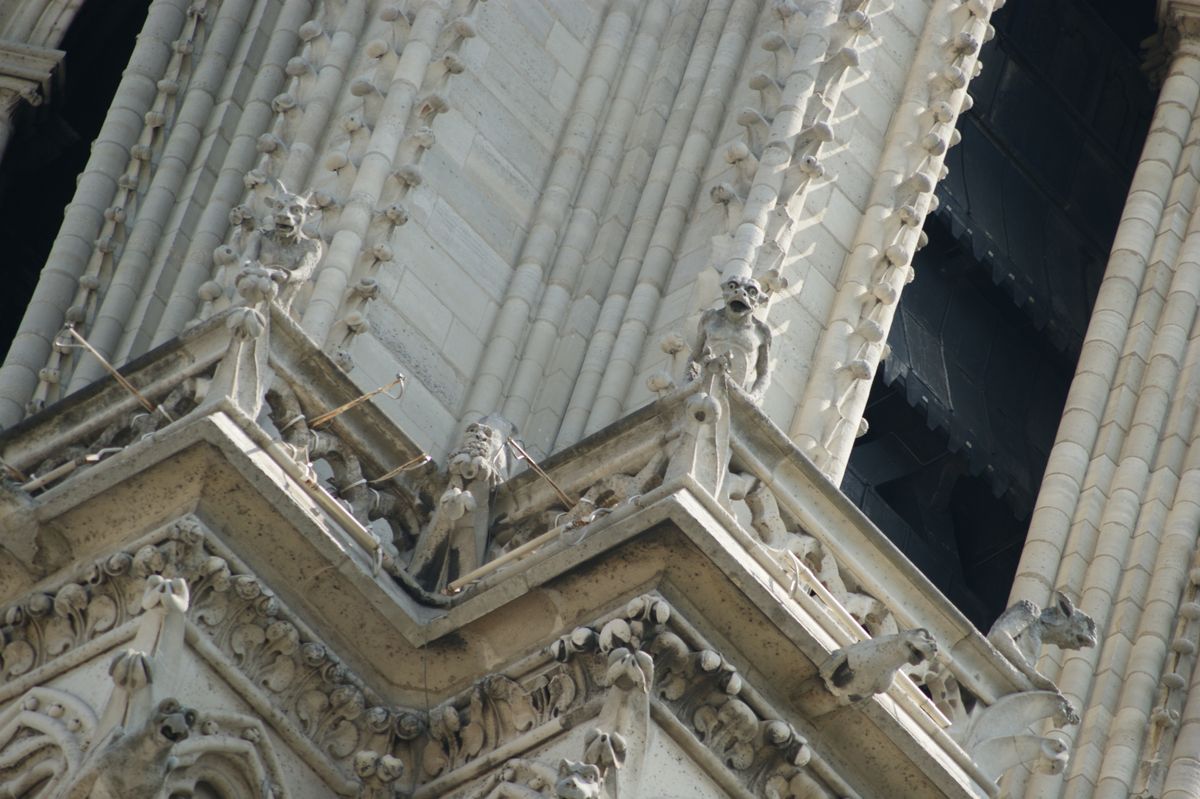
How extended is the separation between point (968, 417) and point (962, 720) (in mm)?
6498

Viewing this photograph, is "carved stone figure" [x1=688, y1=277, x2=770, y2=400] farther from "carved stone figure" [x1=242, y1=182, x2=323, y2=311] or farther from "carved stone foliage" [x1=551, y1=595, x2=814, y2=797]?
"carved stone figure" [x1=242, y1=182, x2=323, y2=311]

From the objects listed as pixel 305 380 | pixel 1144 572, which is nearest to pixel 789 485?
pixel 305 380

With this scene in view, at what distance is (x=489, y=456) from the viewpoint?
808 inches

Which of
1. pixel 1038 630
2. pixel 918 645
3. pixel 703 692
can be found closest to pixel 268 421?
pixel 703 692

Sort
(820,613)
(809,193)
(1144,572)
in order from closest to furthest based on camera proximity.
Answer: (820,613) → (809,193) → (1144,572)

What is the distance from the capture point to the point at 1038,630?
20922mm

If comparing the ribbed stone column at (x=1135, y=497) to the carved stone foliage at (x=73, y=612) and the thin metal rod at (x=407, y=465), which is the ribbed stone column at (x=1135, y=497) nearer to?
the thin metal rod at (x=407, y=465)

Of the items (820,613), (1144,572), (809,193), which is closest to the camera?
(820,613)

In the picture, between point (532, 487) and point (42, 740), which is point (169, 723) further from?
point (532, 487)

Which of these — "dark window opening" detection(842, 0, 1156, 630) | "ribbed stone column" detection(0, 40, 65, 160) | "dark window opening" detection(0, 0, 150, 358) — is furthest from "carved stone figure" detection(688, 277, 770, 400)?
"ribbed stone column" detection(0, 40, 65, 160)

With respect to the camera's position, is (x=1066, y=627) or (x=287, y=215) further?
(x=1066, y=627)

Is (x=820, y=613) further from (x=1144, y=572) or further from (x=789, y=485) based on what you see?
(x=1144, y=572)

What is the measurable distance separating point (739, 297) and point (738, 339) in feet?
0.54

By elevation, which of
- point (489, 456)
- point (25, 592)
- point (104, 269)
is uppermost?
point (104, 269)
